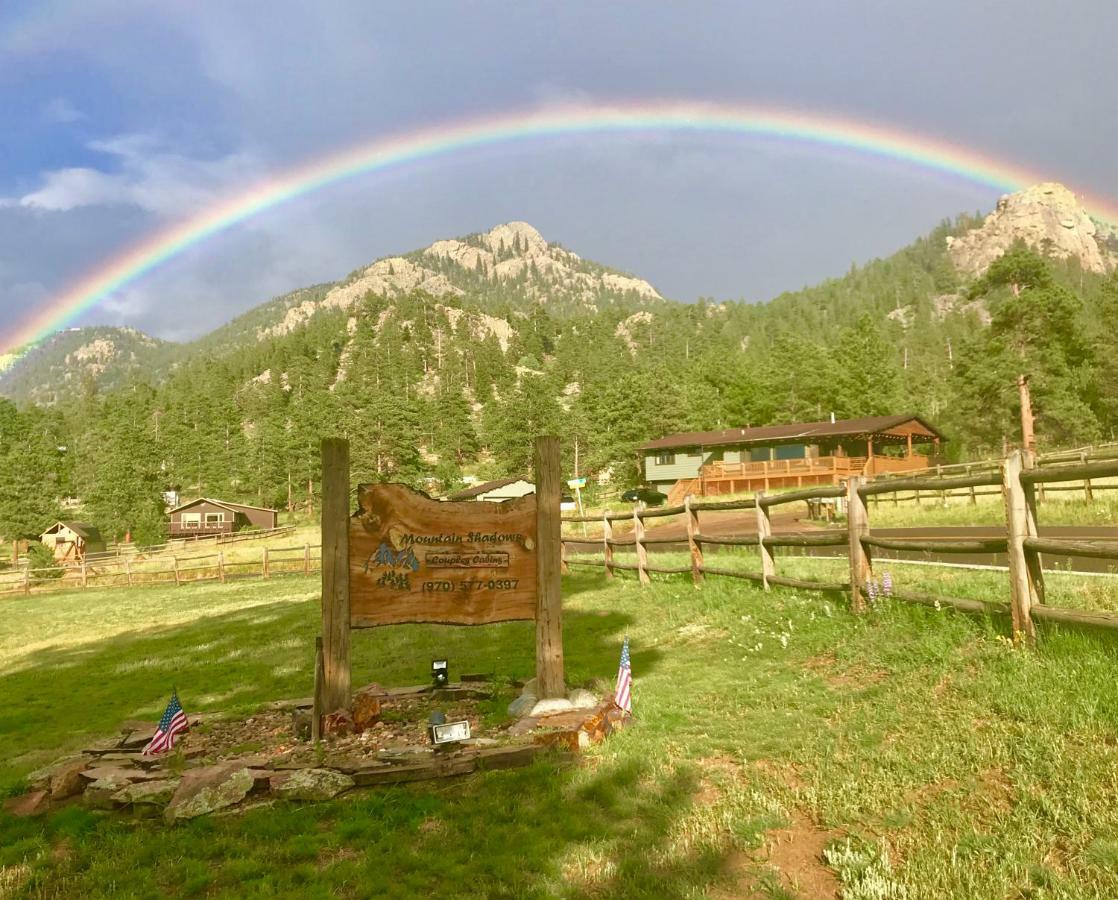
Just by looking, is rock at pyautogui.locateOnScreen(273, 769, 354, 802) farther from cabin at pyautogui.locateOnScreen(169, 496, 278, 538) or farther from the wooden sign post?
cabin at pyautogui.locateOnScreen(169, 496, 278, 538)

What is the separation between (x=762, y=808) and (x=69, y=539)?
8311 centimetres

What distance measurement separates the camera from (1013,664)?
547 cm

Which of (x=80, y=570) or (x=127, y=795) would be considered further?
(x=80, y=570)

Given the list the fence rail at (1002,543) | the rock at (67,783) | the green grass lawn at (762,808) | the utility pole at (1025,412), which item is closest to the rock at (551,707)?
the green grass lawn at (762,808)

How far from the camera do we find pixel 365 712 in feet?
22.0

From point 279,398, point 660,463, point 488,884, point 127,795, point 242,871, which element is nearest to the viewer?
point 488,884

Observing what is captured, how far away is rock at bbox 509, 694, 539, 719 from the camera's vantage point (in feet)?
22.1

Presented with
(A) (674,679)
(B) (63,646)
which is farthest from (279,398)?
(A) (674,679)

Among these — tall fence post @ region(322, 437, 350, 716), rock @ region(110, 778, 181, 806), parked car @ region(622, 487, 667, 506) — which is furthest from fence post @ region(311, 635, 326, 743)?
parked car @ region(622, 487, 667, 506)

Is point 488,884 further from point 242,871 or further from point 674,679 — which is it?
point 674,679

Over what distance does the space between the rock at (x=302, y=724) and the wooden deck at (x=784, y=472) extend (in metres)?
46.3

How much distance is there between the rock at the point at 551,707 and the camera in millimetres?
6516

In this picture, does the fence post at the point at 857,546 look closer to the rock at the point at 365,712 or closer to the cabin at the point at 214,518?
the rock at the point at 365,712

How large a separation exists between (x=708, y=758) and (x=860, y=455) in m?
52.9
